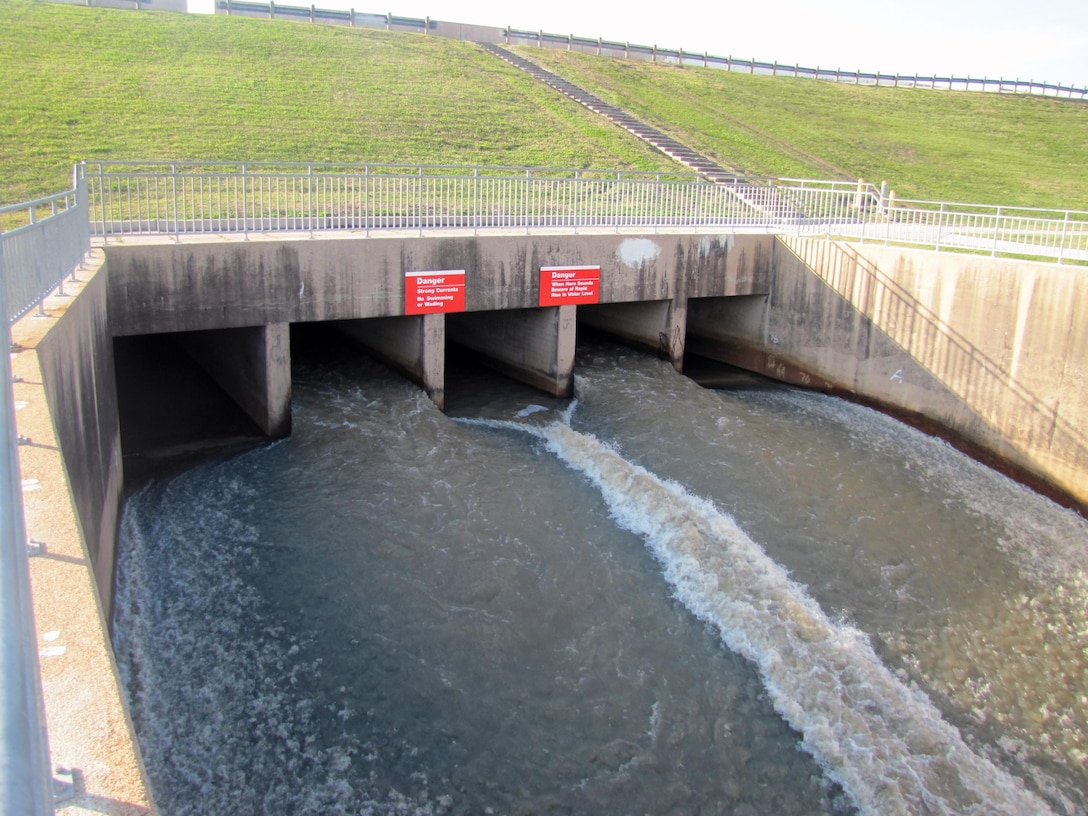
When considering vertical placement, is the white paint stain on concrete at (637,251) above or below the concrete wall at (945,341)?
above

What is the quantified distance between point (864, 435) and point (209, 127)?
22094 mm

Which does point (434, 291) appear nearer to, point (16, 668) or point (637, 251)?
point (637, 251)

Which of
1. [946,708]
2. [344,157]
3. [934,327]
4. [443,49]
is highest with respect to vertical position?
[443,49]

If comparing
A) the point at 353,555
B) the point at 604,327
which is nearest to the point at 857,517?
the point at 353,555

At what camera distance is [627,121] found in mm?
35156

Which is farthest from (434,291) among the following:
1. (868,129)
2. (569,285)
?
(868,129)

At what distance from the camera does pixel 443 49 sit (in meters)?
42.5

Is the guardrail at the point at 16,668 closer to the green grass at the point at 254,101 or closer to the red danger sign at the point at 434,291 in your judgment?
the red danger sign at the point at 434,291

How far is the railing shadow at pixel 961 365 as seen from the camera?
1337cm

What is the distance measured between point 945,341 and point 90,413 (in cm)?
1305

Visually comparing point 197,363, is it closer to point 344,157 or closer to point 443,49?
point 344,157

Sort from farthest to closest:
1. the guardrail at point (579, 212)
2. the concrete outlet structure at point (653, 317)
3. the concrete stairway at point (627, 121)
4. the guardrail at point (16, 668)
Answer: the concrete stairway at point (627, 121)
the guardrail at point (579, 212)
the concrete outlet structure at point (653, 317)
the guardrail at point (16, 668)

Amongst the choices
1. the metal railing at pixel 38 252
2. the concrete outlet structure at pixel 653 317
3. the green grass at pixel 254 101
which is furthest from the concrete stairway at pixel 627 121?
the metal railing at pixel 38 252

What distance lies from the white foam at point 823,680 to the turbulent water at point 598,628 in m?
0.03
